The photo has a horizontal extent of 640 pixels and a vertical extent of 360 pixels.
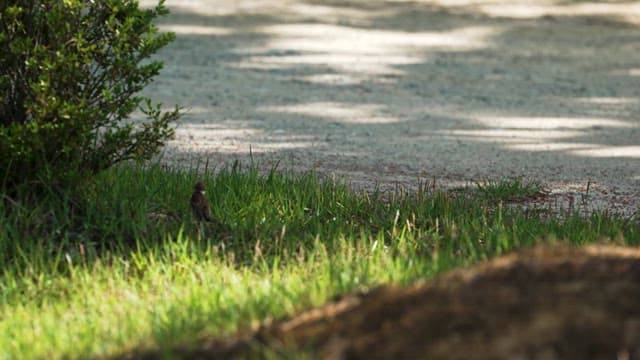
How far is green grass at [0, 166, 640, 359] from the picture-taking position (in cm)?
391

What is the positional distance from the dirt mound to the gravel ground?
3.19 metres

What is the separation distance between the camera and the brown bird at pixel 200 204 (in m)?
5.25

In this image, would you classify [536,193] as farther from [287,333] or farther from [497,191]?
[287,333]

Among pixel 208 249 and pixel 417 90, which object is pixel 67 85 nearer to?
pixel 208 249

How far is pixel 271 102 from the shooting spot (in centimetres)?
1030

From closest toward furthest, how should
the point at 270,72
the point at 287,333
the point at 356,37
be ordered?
the point at 287,333
the point at 270,72
the point at 356,37

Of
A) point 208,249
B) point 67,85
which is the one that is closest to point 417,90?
point 67,85

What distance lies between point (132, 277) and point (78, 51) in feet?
4.11

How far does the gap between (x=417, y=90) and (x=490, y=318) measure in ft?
26.0

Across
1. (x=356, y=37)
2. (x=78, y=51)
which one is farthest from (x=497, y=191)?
(x=356, y=37)

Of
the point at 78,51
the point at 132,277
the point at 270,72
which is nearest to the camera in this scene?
the point at 132,277

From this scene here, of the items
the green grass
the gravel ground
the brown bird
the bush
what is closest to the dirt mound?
the green grass

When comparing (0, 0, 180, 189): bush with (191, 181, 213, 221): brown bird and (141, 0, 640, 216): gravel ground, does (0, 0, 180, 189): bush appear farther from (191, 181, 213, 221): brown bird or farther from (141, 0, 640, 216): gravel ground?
(141, 0, 640, 216): gravel ground

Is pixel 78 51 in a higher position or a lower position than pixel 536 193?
higher
